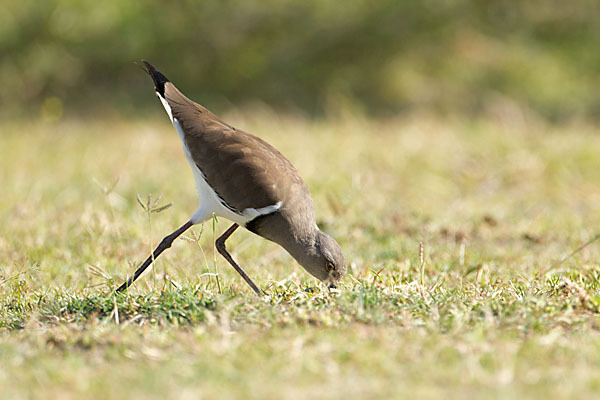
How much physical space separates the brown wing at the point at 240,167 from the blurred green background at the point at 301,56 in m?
6.59

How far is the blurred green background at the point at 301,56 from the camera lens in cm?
1112

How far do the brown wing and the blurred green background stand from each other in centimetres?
659

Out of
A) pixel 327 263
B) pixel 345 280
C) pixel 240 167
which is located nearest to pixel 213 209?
pixel 240 167

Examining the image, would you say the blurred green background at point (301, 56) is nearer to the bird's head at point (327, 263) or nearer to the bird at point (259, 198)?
the bird at point (259, 198)

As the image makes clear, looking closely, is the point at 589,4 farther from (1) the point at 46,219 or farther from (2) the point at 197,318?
(2) the point at 197,318

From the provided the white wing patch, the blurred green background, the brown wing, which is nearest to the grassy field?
the white wing patch

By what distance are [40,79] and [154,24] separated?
5.64ft

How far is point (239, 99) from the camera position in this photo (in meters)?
11.6

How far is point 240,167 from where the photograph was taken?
4.28m

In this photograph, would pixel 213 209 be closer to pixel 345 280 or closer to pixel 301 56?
pixel 345 280

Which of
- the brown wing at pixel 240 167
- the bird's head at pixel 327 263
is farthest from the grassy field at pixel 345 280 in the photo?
the brown wing at pixel 240 167

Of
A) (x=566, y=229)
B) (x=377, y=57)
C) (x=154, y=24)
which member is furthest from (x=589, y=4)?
(x=566, y=229)

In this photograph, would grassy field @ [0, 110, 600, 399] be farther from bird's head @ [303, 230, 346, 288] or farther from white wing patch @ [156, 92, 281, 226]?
white wing patch @ [156, 92, 281, 226]

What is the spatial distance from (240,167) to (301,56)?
25.5 feet
